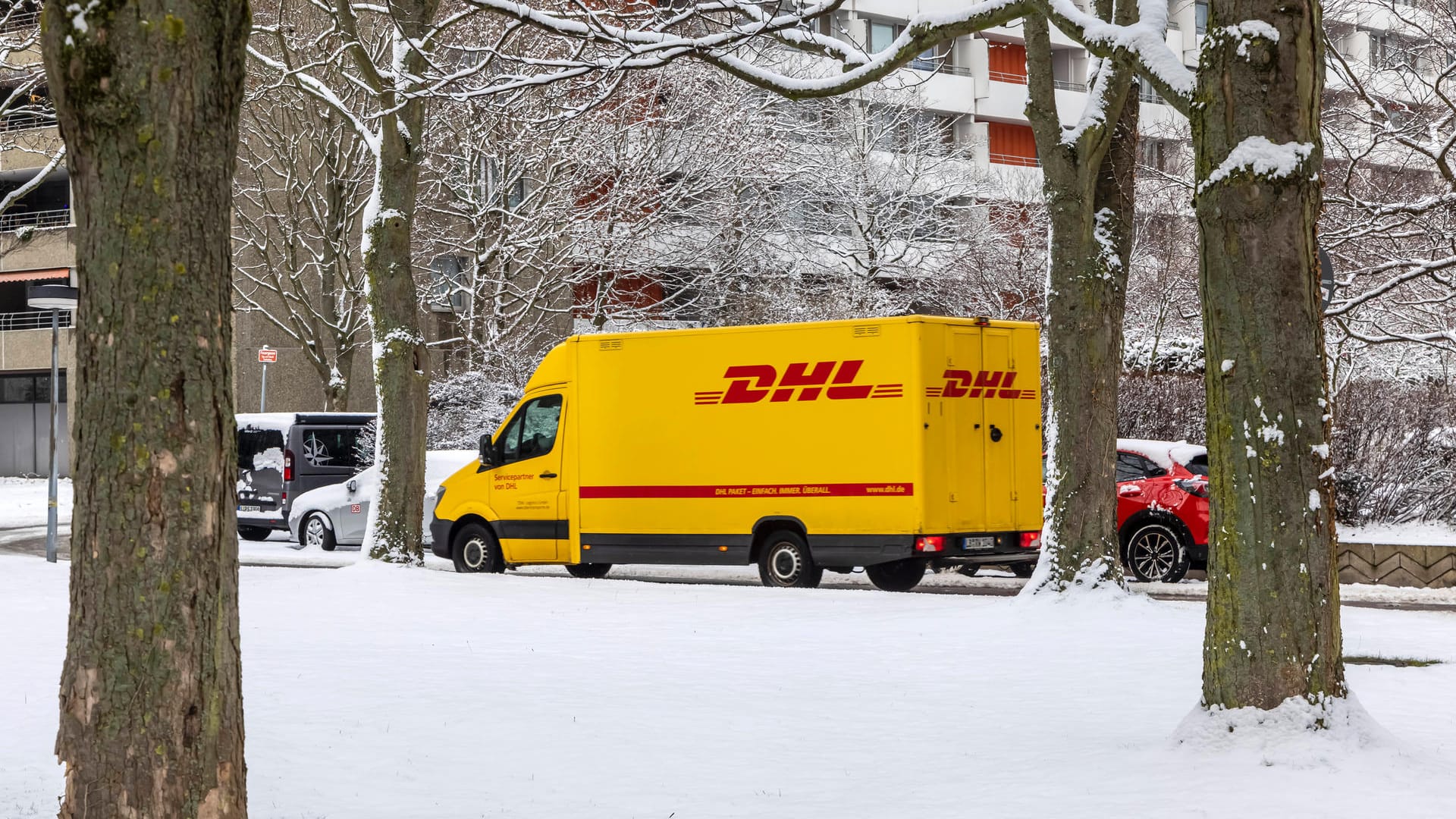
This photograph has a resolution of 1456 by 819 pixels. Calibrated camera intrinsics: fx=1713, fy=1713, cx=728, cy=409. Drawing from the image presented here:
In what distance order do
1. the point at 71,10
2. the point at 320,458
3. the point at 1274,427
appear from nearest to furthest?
the point at 71,10 < the point at 1274,427 < the point at 320,458

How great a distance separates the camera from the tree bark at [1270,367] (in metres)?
7.16

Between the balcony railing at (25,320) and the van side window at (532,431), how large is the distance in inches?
1307

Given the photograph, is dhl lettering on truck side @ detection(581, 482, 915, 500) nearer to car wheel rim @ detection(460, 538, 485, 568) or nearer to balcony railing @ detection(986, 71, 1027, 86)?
car wheel rim @ detection(460, 538, 485, 568)

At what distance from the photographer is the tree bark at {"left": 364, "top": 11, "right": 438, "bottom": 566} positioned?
17719 mm

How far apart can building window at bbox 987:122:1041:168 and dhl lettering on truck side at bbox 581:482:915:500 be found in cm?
3881

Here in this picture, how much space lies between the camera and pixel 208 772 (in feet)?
16.4

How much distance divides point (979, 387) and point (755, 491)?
2.38 m

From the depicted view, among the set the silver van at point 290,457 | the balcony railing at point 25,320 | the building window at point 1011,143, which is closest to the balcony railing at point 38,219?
the balcony railing at point 25,320

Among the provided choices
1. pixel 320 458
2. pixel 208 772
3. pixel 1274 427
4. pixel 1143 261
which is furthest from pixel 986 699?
pixel 1143 261

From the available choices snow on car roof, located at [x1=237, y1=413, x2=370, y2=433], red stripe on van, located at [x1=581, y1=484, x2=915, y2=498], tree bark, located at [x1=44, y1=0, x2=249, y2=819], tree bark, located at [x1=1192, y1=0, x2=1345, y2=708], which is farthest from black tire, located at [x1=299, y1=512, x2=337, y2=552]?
tree bark, located at [x1=44, y1=0, x2=249, y2=819]

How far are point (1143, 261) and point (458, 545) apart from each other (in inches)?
812

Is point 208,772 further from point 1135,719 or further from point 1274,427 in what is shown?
point 1135,719

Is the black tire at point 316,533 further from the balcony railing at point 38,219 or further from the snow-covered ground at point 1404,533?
the balcony railing at point 38,219

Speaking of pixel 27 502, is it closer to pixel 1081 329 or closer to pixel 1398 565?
pixel 1398 565
